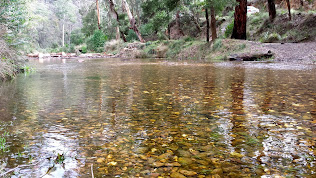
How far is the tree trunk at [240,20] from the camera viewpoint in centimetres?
1888

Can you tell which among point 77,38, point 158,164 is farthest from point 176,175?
point 77,38

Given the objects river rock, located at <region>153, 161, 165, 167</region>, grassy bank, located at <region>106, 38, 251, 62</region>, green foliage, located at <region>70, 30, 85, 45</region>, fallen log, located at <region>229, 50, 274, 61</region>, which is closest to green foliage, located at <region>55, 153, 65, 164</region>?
river rock, located at <region>153, 161, 165, 167</region>

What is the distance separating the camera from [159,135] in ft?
10.6

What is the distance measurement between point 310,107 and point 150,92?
9.80 feet

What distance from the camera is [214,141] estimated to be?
300 cm

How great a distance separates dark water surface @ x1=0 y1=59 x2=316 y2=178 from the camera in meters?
2.37

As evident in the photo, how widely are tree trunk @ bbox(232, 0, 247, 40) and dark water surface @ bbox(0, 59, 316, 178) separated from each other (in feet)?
47.3

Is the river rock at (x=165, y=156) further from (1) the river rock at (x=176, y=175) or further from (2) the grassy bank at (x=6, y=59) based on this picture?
(2) the grassy bank at (x=6, y=59)

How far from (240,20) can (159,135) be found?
17658 mm

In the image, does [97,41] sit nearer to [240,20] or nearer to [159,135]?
[240,20]

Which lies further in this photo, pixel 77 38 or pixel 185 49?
pixel 77 38

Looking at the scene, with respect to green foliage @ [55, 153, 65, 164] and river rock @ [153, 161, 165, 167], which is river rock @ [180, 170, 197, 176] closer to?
river rock @ [153, 161, 165, 167]

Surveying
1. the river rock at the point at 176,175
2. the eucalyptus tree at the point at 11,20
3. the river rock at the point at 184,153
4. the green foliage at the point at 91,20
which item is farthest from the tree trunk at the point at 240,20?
the green foliage at the point at 91,20

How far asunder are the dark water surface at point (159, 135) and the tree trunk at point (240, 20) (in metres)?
14.4
